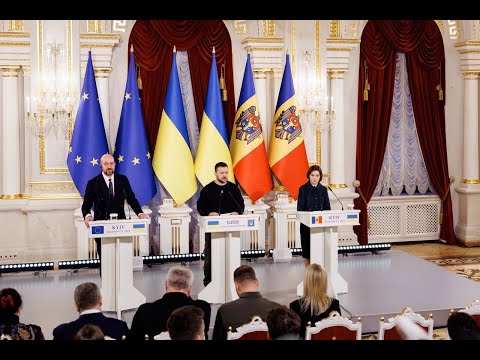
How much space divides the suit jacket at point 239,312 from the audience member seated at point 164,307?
86mm

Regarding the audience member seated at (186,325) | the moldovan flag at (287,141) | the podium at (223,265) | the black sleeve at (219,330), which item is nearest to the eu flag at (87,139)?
the moldovan flag at (287,141)

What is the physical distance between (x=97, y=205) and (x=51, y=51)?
108 inches

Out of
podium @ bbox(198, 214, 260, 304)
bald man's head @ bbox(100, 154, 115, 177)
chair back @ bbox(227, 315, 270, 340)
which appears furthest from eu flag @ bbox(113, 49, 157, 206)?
chair back @ bbox(227, 315, 270, 340)

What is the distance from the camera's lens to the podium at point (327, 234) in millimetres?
6477

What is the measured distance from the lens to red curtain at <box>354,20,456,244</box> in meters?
9.70

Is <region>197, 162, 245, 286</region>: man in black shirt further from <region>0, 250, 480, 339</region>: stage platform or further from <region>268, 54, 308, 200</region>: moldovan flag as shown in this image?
<region>268, 54, 308, 200</region>: moldovan flag

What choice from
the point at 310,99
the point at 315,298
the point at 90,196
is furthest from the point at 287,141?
the point at 315,298

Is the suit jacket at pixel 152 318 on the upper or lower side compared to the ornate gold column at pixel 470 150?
lower

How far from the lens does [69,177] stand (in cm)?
841

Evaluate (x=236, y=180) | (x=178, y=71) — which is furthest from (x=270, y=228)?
(x=178, y=71)

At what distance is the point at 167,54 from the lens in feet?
28.8

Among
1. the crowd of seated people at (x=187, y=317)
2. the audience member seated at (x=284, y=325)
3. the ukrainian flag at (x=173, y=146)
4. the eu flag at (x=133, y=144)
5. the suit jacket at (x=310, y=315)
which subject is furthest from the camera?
the ukrainian flag at (x=173, y=146)

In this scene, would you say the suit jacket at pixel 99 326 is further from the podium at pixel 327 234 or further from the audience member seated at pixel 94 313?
the podium at pixel 327 234
